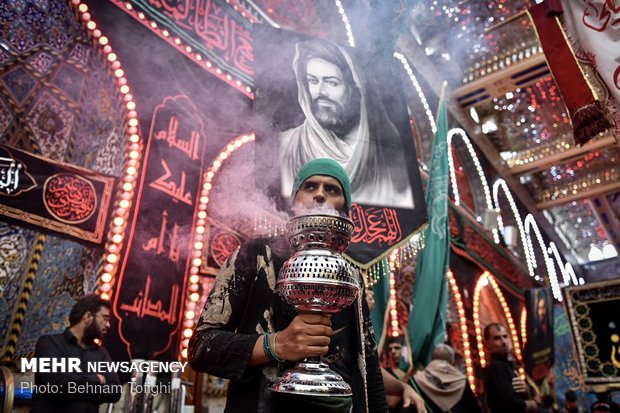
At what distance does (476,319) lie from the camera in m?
7.18

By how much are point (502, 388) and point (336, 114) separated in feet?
8.50

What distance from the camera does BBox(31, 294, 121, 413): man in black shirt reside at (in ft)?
6.95

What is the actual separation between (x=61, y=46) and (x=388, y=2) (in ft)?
10.9

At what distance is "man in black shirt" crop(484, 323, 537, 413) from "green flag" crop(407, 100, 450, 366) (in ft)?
1.78

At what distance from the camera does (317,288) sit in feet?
2.76

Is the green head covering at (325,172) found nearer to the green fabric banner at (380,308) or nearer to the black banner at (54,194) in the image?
the black banner at (54,194)

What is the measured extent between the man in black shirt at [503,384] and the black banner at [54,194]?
11.1 ft

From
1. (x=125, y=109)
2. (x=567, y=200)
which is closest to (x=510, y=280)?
(x=567, y=200)

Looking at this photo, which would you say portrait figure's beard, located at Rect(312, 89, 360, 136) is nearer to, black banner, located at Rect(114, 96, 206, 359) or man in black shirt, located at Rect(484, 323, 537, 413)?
black banner, located at Rect(114, 96, 206, 359)

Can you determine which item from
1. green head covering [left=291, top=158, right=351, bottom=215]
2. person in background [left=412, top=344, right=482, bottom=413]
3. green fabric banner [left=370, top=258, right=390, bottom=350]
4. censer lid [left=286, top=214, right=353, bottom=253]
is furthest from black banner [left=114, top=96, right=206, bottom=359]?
censer lid [left=286, top=214, right=353, bottom=253]

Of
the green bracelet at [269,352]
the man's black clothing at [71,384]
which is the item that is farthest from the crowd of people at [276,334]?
the man's black clothing at [71,384]

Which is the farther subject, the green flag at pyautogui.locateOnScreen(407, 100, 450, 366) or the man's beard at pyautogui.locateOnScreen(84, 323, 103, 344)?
the green flag at pyautogui.locateOnScreen(407, 100, 450, 366)

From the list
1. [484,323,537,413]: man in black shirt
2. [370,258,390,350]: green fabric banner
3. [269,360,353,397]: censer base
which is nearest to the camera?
[269,360,353,397]: censer base

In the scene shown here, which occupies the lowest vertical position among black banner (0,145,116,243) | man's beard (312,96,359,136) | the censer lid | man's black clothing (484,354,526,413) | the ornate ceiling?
man's black clothing (484,354,526,413)
